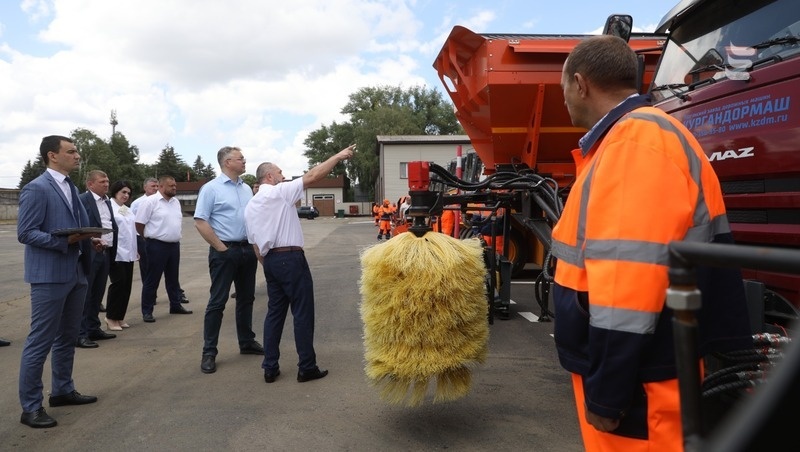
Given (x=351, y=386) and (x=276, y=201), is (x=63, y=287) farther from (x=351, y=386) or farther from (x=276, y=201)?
(x=351, y=386)

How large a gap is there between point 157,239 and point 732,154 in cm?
676

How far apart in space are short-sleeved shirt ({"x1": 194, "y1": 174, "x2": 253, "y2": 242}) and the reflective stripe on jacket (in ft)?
14.0

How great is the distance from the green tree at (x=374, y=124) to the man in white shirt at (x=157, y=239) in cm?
4903

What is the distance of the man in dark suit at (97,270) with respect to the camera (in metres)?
6.17

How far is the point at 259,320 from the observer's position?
7.35 meters

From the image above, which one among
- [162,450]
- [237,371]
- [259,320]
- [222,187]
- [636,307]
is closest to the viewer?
[636,307]

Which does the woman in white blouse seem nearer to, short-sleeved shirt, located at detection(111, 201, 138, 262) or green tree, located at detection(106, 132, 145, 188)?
short-sleeved shirt, located at detection(111, 201, 138, 262)

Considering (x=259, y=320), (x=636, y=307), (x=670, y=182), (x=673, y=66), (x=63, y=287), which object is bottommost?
(x=259, y=320)

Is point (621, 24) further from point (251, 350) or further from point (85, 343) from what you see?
point (85, 343)

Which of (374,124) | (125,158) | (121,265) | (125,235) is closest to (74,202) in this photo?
(121,265)

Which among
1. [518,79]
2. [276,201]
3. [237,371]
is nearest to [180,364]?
[237,371]

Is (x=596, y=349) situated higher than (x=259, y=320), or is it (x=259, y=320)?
(x=596, y=349)

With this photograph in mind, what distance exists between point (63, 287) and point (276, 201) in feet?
5.53

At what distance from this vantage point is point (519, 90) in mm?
6359
